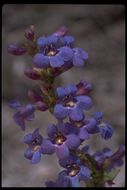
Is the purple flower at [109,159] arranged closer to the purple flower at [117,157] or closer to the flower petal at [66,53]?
the purple flower at [117,157]

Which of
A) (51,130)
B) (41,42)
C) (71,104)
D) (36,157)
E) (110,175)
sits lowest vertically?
(110,175)

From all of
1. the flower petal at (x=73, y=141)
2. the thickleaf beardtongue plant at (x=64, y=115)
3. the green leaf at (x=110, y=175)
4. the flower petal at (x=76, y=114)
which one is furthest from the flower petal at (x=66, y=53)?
the green leaf at (x=110, y=175)

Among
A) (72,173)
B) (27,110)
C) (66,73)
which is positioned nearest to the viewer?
(72,173)

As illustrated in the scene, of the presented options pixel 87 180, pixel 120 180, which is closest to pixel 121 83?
pixel 120 180

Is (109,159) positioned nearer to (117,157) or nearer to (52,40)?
(117,157)

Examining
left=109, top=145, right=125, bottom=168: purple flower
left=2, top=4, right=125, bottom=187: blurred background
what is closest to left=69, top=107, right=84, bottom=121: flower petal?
left=109, top=145, right=125, bottom=168: purple flower

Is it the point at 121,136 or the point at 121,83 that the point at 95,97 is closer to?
the point at 121,83

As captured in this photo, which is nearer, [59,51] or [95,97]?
[59,51]

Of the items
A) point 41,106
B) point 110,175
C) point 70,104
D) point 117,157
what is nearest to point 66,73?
point 117,157
